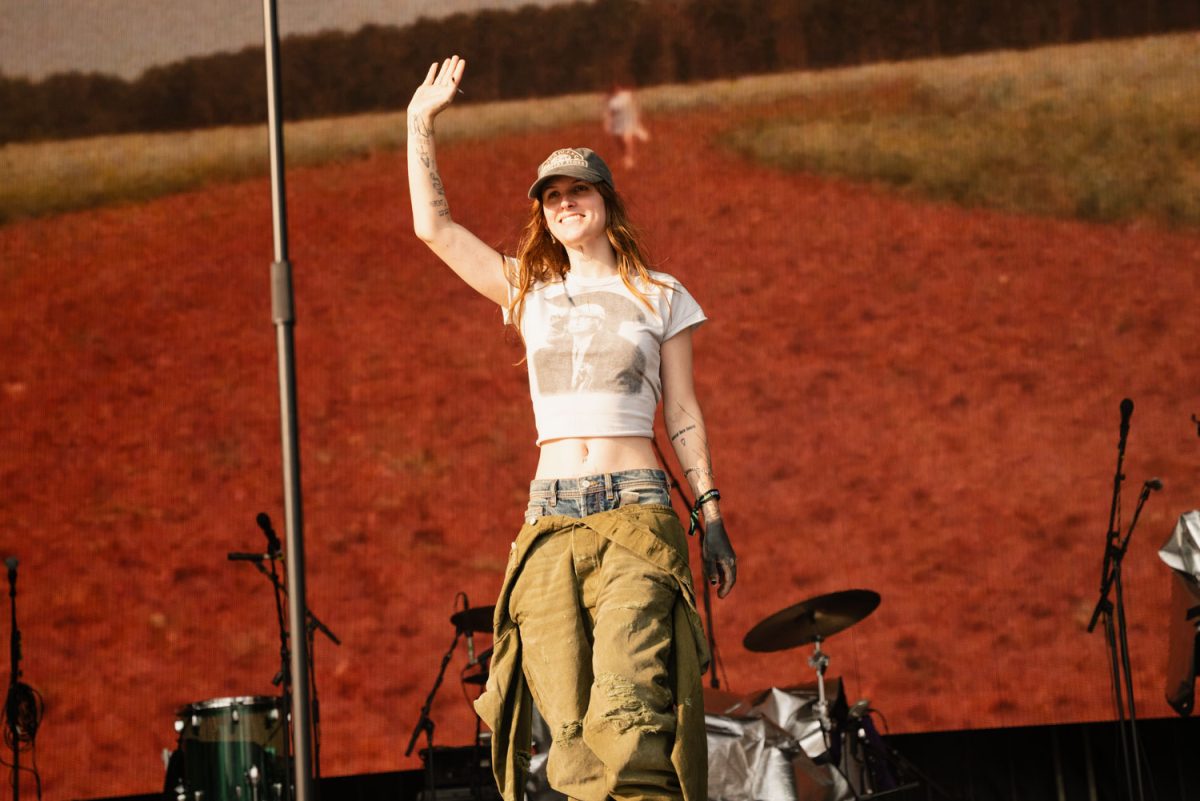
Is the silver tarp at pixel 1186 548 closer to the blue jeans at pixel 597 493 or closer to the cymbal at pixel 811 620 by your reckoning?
the cymbal at pixel 811 620

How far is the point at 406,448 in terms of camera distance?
5680 millimetres

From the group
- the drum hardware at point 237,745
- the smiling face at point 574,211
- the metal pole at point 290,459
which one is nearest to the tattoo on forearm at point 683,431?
the smiling face at point 574,211

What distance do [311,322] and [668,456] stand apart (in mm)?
1508

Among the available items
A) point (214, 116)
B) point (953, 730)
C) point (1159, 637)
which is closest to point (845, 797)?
point (953, 730)

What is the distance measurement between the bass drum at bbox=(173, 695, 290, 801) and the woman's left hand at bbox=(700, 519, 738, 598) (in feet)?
8.20

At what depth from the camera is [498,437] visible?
5.71 m

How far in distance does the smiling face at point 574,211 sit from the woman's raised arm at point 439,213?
0.13 m

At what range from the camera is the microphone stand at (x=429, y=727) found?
4852 millimetres

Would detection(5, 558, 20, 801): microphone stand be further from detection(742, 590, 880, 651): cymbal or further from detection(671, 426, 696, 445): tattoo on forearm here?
detection(671, 426, 696, 445): tattoo on forearm

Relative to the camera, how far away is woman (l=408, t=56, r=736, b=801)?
2.35 meters

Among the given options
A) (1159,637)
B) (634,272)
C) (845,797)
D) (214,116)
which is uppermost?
(214,116)

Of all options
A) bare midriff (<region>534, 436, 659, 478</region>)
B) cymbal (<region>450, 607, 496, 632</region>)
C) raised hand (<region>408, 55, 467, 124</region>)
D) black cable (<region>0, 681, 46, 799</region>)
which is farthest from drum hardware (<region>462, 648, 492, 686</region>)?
raised hand (<region>408, 55, 467, 124</region>)

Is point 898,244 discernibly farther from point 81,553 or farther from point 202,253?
point 81,553

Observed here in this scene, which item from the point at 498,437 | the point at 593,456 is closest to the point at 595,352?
the point at 593,456
